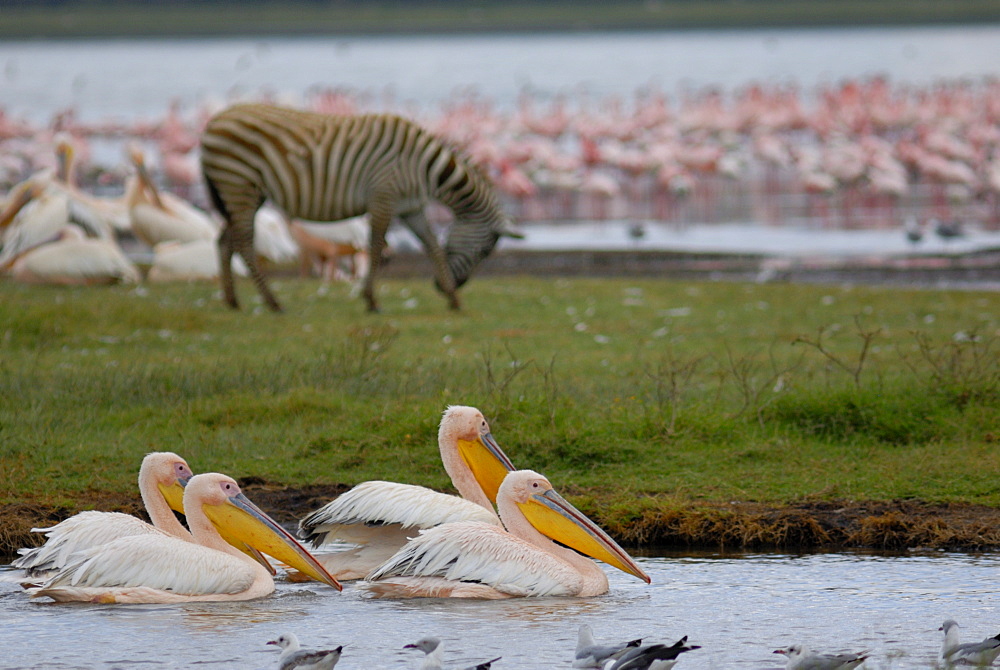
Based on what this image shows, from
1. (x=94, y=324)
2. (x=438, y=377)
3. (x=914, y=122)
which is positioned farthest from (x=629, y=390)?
(x=914, y=122)

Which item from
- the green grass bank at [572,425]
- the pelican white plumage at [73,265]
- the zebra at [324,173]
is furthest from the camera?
the pelican white plumage at [73,265]

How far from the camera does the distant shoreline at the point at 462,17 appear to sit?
66062 millimetres

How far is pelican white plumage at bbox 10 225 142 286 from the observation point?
15.2 metres

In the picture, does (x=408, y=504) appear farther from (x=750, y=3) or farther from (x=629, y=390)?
(x=750, y=3)

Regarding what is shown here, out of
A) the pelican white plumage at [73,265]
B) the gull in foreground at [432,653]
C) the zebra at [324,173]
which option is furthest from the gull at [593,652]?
the pelican white plumage at [73,265]

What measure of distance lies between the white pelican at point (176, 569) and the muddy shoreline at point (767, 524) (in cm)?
94

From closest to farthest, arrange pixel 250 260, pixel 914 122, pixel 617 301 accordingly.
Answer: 1. pixel 250 260
2. pixel 617 301
3. pixel 914 122

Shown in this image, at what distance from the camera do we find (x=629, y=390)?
906 centimetres

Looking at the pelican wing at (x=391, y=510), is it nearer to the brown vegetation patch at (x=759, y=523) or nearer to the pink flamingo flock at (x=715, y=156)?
the brown vegetation patch at (x=759, y=523)

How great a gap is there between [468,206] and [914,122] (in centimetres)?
1764

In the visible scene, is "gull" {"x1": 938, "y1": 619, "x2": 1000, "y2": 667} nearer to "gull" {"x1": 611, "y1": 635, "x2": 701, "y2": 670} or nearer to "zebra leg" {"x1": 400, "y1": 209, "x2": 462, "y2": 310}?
"gull" {"x1": 611, "y1": 635, "x2": 701, "y2": 670}

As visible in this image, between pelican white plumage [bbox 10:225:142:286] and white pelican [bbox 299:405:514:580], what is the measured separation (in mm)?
9639

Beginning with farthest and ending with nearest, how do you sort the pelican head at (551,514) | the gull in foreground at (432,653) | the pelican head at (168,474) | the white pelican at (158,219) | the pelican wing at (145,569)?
1. the white pelican at (158,219)
2. the pelican head at (168,474)
3. the pelican head at (551,514)
4. the pelican wing at (145,569)
5. the gull in foreground at (432,653)

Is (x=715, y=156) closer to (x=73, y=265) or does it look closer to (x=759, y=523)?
(x=73, y=265)
